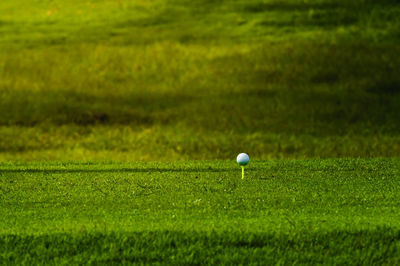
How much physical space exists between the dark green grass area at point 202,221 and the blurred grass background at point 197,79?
967cm

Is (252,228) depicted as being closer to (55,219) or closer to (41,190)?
(55,219)

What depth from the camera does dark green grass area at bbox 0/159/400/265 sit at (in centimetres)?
629

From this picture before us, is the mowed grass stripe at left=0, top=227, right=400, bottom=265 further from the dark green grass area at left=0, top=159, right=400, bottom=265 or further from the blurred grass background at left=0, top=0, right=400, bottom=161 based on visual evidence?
the blurred grass background at left=0, top=0, right=400, bottom=161

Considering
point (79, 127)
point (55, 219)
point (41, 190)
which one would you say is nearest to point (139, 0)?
point (79, 127)

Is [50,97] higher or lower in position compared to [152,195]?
lower

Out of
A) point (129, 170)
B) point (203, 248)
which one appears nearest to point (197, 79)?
point (129, 170)

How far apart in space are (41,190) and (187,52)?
17816mm

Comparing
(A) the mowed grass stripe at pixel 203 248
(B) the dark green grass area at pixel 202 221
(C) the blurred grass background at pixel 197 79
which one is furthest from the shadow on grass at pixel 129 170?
(C) the blurred grass background at pixel 197 79

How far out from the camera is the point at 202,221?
6.79 meters

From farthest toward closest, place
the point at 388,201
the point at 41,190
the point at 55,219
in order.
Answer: the point at 41,190 → the point at 388,201 → the point at 55,219

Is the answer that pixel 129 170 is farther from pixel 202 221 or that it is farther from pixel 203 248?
pixel 203 248

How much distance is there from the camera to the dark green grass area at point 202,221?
6.29 m

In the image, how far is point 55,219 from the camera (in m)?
6.99

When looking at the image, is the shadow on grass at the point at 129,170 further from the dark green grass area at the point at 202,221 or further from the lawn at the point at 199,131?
the dark green grass area at the point at 202,221
